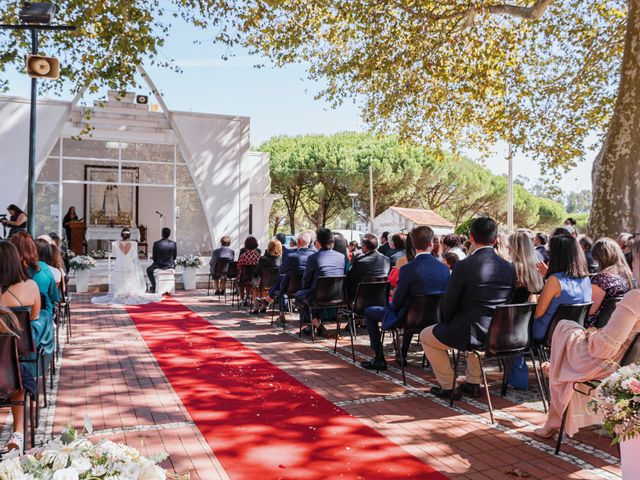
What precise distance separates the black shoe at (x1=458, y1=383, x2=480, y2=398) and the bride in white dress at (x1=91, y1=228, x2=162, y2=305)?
28.6ft

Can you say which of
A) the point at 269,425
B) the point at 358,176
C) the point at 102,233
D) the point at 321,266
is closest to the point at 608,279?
the point at 269,425

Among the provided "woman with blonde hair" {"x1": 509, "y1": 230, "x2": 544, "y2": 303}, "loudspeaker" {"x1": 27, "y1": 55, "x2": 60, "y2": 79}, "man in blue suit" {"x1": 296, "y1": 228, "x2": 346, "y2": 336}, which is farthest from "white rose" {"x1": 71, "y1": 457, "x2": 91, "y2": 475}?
"loudspeaker" {"x1": 27, "y1": 55, "x2": 60, "y2": 79}

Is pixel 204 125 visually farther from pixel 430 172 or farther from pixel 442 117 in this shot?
pixel 430 172

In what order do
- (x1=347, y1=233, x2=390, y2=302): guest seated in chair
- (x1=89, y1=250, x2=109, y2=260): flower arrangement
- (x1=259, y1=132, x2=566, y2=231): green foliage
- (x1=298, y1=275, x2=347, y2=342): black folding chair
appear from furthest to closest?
1. (x1=259, y1=132, x2=566, y2=231): green foliage
2. (x1=89, y1=250, x2=109, y2=260): flower arrangement
3. (x1=347, y1=233, x2=390, y2=302): guest seated in chair
4. (x1=298, y1=275, x2=347, y2=342): black folding chair

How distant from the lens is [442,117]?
48.6 feet

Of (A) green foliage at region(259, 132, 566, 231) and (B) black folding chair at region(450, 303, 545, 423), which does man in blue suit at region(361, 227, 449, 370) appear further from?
(A) green foliage at region(259, 132, 566, 231)

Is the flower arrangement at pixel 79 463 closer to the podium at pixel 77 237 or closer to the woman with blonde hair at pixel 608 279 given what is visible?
the woman with blonde hair at pixel 608 279

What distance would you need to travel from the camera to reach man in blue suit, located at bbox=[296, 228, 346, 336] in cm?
830

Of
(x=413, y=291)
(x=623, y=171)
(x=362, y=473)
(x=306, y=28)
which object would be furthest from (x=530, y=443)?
(x=306, y=28)

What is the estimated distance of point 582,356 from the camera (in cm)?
412

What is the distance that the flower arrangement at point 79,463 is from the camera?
1.60 meters

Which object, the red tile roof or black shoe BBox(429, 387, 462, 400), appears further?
the red tile roof

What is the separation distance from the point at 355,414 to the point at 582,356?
1987mm

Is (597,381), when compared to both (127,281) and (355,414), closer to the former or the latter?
(355,414)
